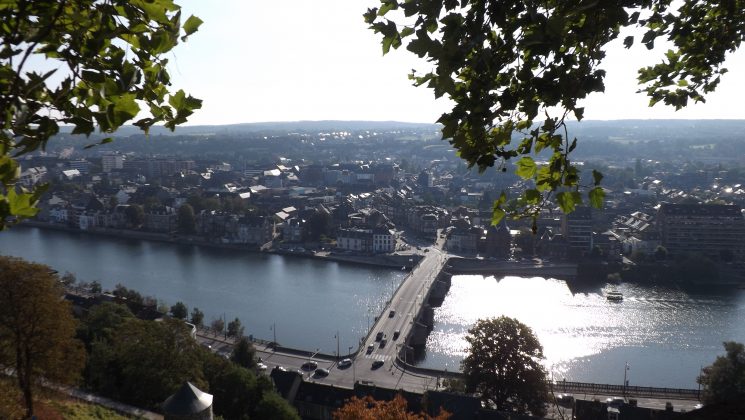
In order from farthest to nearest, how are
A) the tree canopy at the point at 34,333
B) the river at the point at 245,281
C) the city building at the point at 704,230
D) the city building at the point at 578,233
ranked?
the city building at the point at 578,233, the city building at the point at 704,230, the river at the point at 245,281, the tree canopy at the point at 34,333

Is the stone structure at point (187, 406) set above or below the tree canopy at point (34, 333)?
below

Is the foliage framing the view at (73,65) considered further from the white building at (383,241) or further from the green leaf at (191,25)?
the white building at (383,241)

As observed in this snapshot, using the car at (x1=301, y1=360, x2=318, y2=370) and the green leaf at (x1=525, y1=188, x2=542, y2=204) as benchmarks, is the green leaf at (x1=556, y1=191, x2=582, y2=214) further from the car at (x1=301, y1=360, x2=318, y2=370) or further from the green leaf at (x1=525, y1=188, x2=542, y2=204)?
the car at (x1=301, y1=360, x2=318, y2=370)

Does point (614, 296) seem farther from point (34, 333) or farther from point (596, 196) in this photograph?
point (596, 196)

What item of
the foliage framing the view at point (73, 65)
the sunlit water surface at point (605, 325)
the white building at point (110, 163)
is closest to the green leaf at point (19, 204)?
the foliage framing the view at point (73, 65)

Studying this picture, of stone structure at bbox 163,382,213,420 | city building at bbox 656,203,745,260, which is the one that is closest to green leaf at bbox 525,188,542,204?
stone structure at bbox 163,382,213,420

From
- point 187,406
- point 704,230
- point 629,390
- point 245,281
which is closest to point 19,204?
point 187,406

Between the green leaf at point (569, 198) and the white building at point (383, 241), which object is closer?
the green leaf at point (569, 198)
